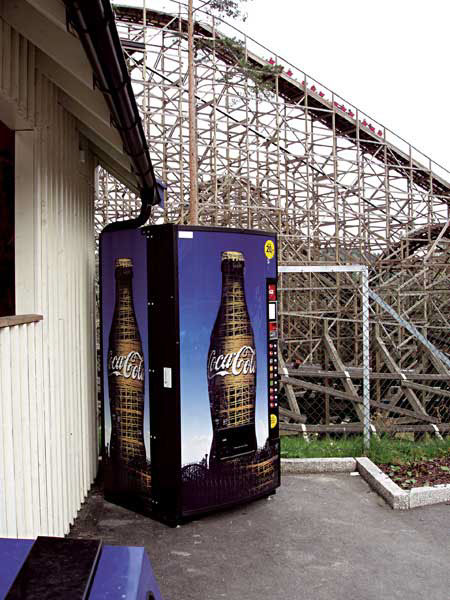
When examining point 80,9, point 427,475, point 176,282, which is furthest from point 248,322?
point 80,9

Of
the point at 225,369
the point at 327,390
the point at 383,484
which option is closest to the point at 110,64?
the point at 225,369

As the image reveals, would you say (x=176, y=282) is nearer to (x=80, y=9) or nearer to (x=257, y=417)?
(x=257, y=417)

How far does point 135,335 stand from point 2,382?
1981 millimetres

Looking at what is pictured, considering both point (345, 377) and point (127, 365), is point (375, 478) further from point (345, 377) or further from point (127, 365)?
point (345, 377)

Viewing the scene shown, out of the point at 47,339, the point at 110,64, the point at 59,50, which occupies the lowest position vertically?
the point at 47,339

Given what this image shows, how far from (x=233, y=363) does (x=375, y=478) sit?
5.90ft

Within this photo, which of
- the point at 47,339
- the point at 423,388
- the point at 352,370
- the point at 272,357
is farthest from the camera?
the point at 352,370

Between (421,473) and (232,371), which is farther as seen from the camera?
(421,473)

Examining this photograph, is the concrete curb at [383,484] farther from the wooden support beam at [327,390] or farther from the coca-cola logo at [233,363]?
the wooden support beam at [327,390]

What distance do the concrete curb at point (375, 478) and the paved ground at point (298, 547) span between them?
0.09 m

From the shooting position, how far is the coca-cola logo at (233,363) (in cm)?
473

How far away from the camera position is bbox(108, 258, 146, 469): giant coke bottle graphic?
15.8 feet

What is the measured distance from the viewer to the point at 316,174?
18.0m

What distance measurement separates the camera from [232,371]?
4832 millimetres
